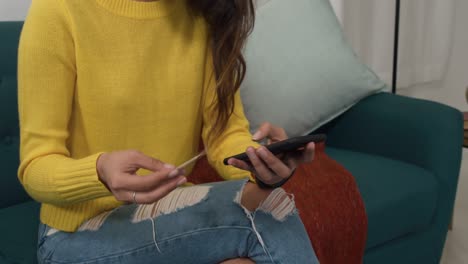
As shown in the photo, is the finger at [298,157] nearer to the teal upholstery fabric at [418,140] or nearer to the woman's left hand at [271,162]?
the woman's left hand at [271,162]

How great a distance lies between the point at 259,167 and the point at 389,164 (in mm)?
781

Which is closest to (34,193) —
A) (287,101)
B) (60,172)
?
(60,172)

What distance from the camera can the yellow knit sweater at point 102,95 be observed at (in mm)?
875

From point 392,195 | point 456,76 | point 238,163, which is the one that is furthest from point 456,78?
point 238,163

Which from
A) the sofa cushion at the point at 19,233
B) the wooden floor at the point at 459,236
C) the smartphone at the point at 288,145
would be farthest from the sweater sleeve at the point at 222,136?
the wooden floor at the point at 459,236

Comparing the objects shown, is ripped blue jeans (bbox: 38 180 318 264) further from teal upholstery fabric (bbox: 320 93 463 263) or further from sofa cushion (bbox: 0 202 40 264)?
teal upholstery fabric (bbox: 320 93 463 263)

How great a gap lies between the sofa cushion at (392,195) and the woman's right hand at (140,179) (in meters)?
0.70

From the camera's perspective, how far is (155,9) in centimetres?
99

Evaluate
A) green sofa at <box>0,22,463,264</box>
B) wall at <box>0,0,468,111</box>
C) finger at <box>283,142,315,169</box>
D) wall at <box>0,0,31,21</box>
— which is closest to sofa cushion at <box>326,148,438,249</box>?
green sofa at <box>0,22,463,264</box>

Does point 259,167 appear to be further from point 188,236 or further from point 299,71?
point 299,71

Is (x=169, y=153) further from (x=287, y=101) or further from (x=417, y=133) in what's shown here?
(x=417, y=133)

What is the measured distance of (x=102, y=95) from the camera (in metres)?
0.93

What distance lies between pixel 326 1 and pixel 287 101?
0.37 m

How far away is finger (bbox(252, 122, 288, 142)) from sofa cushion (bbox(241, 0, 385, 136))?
0.57m
